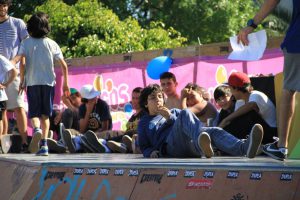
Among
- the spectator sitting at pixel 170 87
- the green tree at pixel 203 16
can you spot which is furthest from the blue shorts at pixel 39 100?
the green tree at pixel 203 16

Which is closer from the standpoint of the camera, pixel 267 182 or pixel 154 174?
pixel 267 182

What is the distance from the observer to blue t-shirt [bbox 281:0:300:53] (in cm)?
628

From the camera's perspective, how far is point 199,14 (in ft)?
93.6

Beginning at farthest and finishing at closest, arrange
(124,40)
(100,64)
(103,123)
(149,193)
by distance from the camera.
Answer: (124,40)
(100,64)
(103,123)
(149,193)

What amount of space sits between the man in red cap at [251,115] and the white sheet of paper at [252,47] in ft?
3.38

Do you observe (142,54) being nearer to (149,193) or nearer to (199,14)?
(149,193)

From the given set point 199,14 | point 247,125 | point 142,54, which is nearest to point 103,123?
point 142,54

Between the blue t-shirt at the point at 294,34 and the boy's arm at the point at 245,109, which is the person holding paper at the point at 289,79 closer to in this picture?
the blue t-shirt at the point at 294,34

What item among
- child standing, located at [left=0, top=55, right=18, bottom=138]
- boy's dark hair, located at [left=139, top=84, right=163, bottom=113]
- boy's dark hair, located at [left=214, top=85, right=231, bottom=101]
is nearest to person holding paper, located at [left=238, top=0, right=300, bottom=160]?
boy's dark hair, located at [left=139, top=84, right=163, bottom=113]

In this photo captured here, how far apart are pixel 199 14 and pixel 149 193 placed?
2282 cm

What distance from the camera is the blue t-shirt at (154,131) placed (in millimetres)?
8250

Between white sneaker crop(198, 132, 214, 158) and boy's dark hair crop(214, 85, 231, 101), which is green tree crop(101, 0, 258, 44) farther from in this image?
white sneaker crop(198, 132, 214, 158)

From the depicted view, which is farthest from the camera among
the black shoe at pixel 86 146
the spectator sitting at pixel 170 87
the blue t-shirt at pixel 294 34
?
the black shoe at pixel 86 146

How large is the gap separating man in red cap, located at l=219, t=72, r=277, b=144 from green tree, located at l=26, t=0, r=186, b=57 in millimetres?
11837
